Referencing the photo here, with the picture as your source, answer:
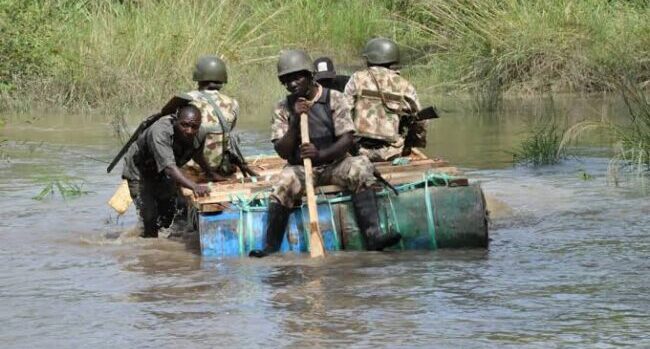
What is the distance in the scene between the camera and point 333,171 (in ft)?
27.5

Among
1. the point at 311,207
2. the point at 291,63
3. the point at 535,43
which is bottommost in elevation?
the point at 311,207

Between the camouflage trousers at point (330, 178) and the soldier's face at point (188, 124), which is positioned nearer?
the camouflage trousers at point (330, 178)

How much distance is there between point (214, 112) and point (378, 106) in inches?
45.2

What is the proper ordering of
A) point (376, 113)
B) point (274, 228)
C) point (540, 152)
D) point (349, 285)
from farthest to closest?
1. point (540, 152)
2. point (376, 113)
3. point (274, 228)
4. point (349, 285)

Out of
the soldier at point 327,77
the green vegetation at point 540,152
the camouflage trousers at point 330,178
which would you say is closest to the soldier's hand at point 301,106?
the camouflage trousers at point 330,178

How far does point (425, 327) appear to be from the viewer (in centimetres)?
663

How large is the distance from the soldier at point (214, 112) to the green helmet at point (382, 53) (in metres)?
1.08

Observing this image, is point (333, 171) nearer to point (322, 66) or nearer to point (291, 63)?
point (291, 63)

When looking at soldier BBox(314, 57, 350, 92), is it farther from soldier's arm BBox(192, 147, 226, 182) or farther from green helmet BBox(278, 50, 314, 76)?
green helmet BBox(278, 50, 314, 76)

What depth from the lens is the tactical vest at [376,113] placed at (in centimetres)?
934

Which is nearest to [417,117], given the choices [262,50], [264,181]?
[264,181]

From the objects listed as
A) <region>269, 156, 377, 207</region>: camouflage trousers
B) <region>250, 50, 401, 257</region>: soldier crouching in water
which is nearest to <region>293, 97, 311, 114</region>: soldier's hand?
<region>250, 50, 401, 257</region>: soldier crouching in water

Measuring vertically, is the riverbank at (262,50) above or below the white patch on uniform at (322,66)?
above

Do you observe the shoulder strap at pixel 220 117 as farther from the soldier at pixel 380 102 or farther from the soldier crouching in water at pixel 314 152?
the soldier crouching in water at pixel 314 152
